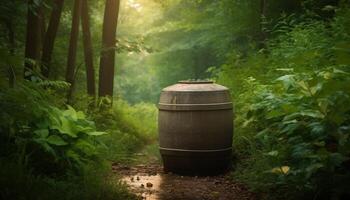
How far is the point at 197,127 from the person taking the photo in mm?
6582

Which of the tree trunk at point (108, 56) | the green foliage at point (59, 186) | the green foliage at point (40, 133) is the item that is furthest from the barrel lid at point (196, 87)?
the tree trunk at point (108, 56)

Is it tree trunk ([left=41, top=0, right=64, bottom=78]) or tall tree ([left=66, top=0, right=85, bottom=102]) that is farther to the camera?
tall tree ([left=66, top=0, right=85, bottom=102])

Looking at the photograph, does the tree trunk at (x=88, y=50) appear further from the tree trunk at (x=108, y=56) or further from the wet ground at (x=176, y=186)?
the wet ground at (x=176, y=186)

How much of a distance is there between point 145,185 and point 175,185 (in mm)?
416

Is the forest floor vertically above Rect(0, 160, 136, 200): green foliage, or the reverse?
Rect(0, 160, 136, 200): green foliage

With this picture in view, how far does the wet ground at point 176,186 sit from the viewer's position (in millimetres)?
5395

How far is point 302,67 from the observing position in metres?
6.28

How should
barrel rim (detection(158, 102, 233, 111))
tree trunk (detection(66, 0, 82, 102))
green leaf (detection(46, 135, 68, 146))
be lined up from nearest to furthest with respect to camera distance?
green leaf (detection(46, 135, 68, 146)) < barrel rim (detection(158, 102, 233, 111)) < tree trunk (detection(66, 0, 82, 102))

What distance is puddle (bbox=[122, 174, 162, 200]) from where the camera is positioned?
5.42 m

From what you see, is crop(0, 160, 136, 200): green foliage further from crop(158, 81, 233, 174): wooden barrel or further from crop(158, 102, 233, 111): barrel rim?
crop(158, 102, 233, 111): barrel rim

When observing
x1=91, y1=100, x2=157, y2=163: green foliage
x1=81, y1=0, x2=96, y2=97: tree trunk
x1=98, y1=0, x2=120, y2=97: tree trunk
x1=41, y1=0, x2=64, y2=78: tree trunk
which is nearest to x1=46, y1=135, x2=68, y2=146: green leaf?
x1=91, y1=100, x2=157, y2=163: green foliage

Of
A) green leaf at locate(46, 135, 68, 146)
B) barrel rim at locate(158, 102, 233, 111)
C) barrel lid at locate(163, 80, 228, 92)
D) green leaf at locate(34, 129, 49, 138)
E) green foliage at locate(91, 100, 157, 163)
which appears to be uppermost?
barrel lid at locate(163, 80, 228, 92)

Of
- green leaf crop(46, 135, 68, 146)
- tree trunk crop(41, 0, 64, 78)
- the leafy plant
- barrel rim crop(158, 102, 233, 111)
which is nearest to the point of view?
the leafy plant

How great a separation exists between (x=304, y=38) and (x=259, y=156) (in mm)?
2310
